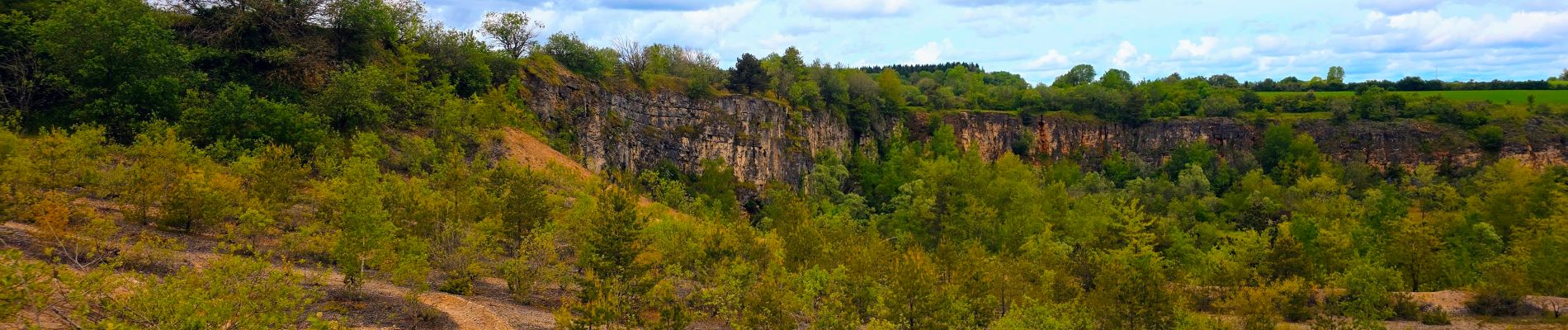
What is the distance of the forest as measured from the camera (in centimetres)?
1909

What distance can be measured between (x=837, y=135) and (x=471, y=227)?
71.3m

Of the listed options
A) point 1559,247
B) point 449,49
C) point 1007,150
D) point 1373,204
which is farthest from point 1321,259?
point 1007,150

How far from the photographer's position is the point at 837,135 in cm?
9350

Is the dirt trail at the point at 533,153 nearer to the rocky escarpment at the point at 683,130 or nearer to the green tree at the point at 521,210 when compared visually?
the rocky escarpment at the point at 683,130

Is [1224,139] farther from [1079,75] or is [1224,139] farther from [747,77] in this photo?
[747,77]

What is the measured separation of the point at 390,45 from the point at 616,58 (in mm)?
26780

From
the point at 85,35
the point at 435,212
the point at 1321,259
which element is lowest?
the point at 1321,259

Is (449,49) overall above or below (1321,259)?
above

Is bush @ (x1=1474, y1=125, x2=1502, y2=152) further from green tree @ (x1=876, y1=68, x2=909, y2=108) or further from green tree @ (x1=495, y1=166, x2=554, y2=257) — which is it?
green tree @ (x1=495, y1=166, x2=554, y2=257)

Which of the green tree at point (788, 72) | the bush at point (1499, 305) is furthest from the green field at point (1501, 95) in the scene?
the bush at point (1499, 305)

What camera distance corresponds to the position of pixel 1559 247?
3866 centimetres

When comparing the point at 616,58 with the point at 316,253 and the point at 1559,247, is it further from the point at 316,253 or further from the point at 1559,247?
the point at 1559,247

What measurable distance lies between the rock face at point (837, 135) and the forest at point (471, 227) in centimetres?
278

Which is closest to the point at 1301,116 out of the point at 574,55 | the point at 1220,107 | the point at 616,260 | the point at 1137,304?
the point at 1220,107
